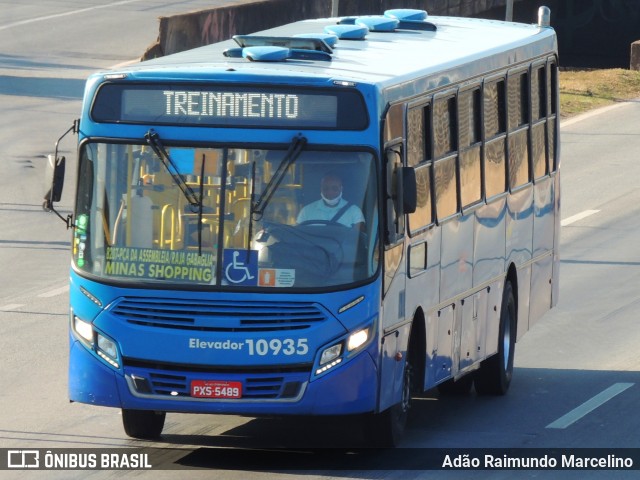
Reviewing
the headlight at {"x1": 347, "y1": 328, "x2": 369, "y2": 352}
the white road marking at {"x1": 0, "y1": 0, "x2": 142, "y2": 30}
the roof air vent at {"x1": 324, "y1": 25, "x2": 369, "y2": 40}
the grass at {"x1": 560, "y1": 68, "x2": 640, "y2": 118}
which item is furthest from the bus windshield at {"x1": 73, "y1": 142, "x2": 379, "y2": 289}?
the white road marking at {"x1": 0, "y1": 0, "x2": 142, "y2": 30}

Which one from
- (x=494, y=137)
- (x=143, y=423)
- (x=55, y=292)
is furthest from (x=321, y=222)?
(x=55, y=292)

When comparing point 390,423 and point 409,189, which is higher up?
point 409,189

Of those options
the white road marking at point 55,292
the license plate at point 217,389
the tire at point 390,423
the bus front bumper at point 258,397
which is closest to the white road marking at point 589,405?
the tire at point 390,423

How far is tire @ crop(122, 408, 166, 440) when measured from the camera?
40.1 feet

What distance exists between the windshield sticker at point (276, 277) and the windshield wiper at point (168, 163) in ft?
2.01

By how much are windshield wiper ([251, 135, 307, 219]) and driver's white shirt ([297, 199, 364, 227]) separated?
24cm

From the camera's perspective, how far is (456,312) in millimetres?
13453

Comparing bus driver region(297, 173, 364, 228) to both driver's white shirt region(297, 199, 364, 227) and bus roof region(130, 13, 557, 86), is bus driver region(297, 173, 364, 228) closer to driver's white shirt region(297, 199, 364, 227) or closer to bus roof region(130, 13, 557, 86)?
driver's white shirt region(297, 199, 364, 227)

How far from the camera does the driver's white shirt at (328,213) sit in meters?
11.1

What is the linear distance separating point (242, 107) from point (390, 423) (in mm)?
2448

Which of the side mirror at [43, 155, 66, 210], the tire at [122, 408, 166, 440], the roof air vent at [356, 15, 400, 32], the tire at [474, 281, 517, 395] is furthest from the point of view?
the tire at [474, 281, 517, 395]

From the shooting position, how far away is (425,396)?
14930 mm

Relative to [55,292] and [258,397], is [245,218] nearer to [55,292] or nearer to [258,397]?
[258,397]

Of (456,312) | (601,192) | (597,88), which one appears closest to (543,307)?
(456,312)
